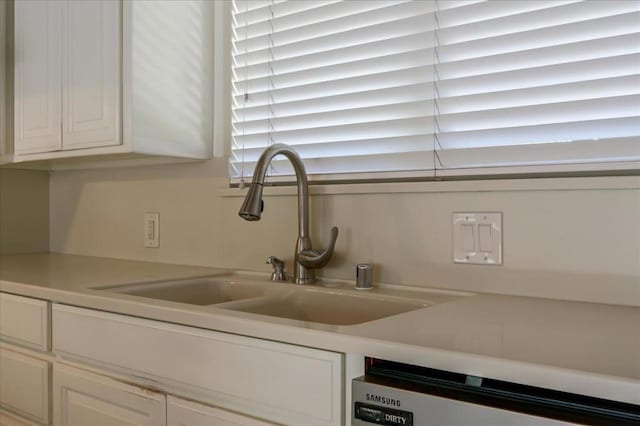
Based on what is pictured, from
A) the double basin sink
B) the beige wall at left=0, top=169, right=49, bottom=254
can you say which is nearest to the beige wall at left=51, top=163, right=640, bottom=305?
the double basin sink

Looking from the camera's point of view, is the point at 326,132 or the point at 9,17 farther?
the point at 9,17

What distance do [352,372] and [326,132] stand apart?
0.92 metres

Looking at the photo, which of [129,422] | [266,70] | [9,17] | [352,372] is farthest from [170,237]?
[352,372]

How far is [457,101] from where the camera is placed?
1.48 m

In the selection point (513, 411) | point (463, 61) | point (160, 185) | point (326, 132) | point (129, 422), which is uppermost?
point (463, 61)

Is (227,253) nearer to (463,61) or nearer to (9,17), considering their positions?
(463,61)

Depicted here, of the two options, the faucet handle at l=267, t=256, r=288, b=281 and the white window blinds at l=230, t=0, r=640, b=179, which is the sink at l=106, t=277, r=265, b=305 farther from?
the white window blinds at l=230, t=0, r=640, b=179

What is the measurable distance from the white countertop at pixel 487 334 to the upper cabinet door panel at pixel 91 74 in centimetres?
60

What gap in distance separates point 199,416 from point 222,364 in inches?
4.7

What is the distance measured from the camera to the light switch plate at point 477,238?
1.37m

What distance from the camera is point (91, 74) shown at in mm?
1911

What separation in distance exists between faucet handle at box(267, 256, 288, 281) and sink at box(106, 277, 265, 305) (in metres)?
0.05

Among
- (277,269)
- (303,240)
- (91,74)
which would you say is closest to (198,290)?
(277,269)

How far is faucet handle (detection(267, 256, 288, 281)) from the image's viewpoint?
1.65 meters
